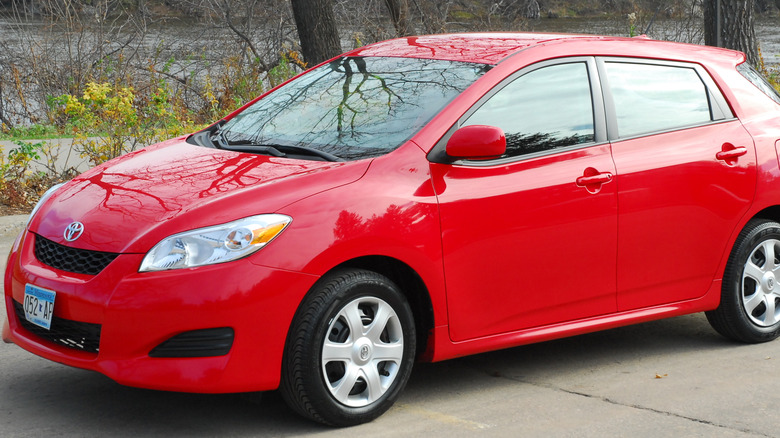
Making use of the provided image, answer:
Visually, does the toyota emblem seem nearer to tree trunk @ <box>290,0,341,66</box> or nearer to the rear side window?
the rear side window

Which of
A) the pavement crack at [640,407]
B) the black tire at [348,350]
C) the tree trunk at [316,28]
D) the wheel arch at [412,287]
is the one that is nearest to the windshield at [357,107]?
the wheel arch at [412,287]

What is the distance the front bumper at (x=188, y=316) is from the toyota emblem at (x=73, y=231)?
0.24 meters

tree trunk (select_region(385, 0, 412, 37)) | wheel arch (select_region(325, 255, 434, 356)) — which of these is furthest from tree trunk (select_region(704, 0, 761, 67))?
wheel arch (select_region(325, 255, 434, 356))

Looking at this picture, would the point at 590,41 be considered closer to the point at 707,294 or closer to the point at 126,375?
the point at 707,294

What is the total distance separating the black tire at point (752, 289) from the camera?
5.42 meters

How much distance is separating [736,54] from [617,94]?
1.23 metres

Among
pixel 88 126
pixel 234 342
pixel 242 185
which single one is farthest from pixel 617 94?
pixel 88 126

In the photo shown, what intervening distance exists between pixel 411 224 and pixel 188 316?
994 millimetres

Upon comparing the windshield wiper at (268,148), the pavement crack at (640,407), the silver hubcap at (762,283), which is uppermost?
the windshield wiper at (268,148)

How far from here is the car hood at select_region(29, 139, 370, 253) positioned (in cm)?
392

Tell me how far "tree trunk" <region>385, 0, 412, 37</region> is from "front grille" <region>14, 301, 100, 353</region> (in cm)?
1363

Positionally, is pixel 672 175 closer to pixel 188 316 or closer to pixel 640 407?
pixel 640 407

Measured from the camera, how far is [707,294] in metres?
5.36

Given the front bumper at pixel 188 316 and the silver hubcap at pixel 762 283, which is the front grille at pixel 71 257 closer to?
the front bumper at pixel 188 316
